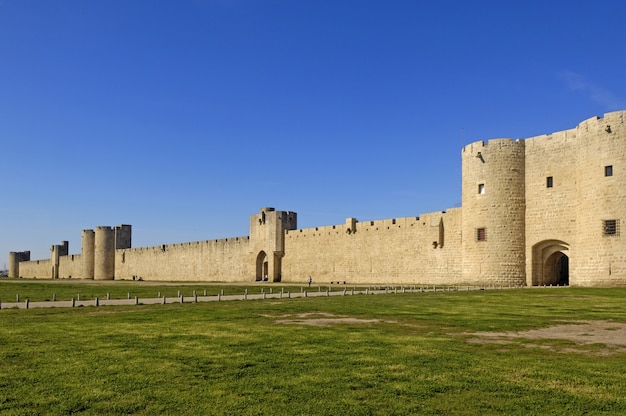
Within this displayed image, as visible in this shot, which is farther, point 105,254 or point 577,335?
point 105,254

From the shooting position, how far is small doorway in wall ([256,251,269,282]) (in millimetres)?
52125

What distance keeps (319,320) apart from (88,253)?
6878cm

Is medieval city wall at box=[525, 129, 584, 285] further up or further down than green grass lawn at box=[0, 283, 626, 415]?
further up

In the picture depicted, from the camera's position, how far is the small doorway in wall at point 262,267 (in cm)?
5212

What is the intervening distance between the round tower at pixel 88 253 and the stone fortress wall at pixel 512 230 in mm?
38734

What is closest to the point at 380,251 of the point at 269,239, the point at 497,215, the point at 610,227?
the point at 497,215

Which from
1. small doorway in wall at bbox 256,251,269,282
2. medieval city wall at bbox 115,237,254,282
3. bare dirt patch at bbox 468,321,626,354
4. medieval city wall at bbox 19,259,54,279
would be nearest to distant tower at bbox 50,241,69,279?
medieval city wall at bbox 19,259,54,279

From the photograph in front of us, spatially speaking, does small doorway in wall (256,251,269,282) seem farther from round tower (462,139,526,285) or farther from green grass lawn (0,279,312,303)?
round tower (462,139,526,285)

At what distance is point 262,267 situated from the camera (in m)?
53.0

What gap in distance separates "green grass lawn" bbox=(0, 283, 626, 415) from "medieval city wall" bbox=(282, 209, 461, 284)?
2219 centimetres

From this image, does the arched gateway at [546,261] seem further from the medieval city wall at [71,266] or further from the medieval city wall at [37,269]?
the medieval city wall at [37,269]

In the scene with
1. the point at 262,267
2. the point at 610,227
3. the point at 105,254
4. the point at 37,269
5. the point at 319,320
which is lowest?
the point at 37,269

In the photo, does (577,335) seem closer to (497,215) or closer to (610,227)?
(610,227)

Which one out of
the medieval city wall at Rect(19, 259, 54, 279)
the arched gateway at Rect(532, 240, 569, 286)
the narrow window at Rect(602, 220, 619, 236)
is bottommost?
the medieval city wall at Rect(19, 259, 54, 279)
